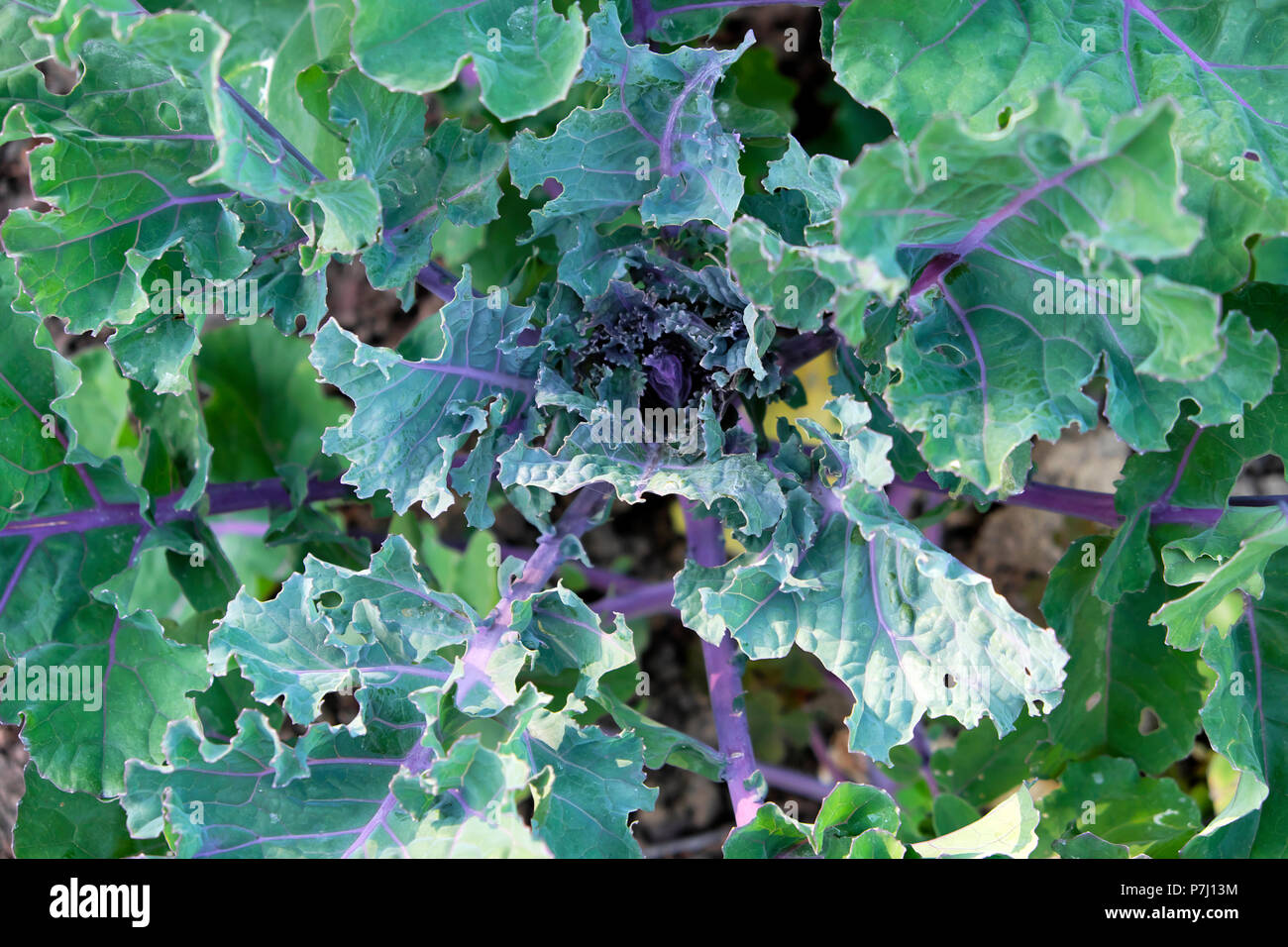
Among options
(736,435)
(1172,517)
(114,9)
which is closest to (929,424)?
(736,435)

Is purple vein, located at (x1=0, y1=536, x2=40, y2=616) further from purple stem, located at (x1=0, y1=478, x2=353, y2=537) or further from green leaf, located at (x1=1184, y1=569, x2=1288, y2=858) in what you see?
green leaf, located at (x1=1184, y1=569, x2=1288, y2=858)

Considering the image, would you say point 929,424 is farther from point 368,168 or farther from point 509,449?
point 368,168

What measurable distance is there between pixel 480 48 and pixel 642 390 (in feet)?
2.34

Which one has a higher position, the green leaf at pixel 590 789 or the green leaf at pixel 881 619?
the green leaf at pixel 881 619

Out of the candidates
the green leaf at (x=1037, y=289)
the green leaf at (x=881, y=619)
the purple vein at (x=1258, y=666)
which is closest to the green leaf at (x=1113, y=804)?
the purple vein at (x=1258, y=666)

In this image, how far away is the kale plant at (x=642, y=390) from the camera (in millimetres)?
1495

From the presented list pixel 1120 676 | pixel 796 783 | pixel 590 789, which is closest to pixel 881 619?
pixel 590 789

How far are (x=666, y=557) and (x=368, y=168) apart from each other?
6.05 ft

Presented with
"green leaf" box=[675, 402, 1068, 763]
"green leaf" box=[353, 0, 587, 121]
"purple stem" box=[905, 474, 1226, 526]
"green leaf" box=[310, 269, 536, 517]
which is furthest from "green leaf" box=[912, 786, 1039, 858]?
"green leaf" box=[353, 0, 587, 121]

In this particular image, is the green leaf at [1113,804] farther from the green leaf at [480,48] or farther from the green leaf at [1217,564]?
the green leaf at [480,48]

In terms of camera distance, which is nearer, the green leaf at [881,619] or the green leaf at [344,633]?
the green leaf at [881,619]

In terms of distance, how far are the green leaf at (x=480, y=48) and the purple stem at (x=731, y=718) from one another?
0.92m

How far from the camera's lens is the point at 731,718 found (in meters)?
2.00

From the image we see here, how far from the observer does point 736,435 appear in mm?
1940
